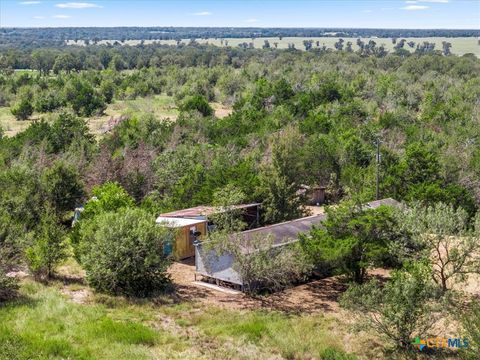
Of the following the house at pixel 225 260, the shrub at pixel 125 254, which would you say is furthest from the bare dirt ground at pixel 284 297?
the shrub at pixel 125 254

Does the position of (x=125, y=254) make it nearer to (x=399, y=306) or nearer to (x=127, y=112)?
(x=399, y=306)

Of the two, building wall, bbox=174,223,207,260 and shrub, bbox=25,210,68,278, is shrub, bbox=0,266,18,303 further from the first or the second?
building wall, bbox=174,223,207,260

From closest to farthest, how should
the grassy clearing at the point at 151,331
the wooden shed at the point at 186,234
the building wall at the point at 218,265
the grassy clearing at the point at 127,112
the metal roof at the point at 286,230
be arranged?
the grassy clearing at the point at 151,331
the building wall at the point at 218,265
the metal roof at the point at 286,230
the wooden shed at the point at 186,234
the grassy clearing at the point at 127,112

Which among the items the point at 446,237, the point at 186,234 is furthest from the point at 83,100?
the point at 446,237

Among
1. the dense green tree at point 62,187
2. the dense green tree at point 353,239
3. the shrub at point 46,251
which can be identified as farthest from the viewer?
the dense green tree at point 62,187

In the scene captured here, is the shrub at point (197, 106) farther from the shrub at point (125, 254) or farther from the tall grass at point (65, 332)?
the tall grass at point (65, 332)

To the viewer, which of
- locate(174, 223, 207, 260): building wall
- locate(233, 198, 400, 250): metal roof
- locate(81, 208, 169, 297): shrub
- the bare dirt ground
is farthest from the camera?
locate(174, 223, 207, 260): building wall

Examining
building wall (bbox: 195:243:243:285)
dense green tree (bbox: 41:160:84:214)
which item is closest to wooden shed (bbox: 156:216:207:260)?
building wall (bbox: 195:243:243:285)
